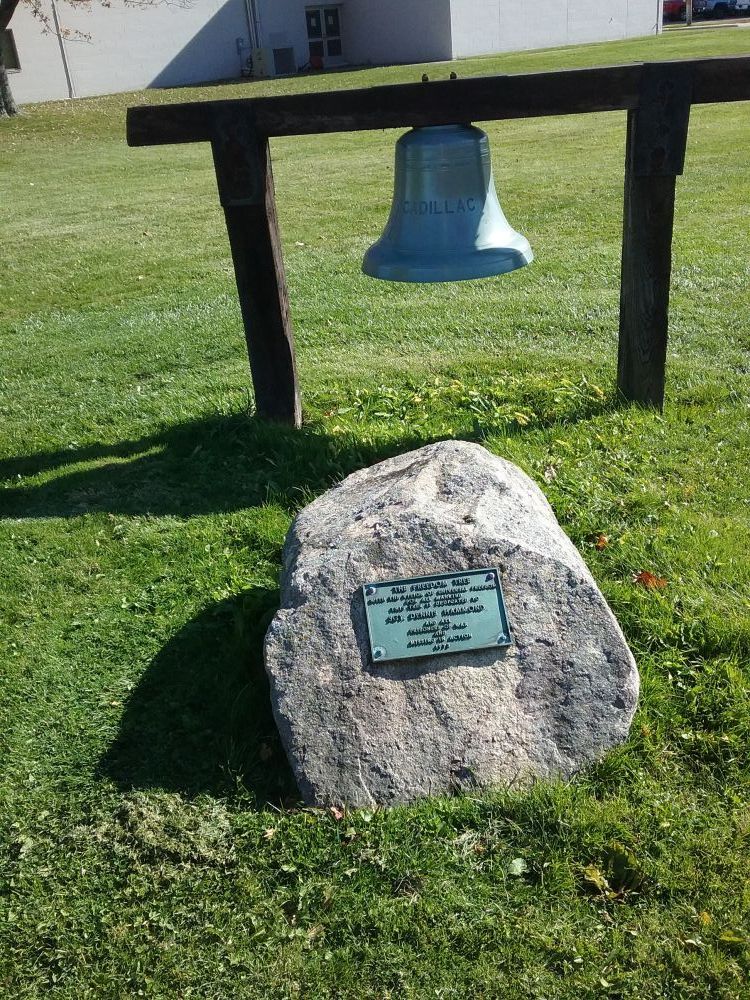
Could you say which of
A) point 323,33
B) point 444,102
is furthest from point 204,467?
point 323,33

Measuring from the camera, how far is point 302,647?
3.02 metres

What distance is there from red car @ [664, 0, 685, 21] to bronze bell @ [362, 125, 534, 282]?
6159 cm

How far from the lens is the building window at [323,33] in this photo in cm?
3600

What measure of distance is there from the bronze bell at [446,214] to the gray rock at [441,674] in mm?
1301

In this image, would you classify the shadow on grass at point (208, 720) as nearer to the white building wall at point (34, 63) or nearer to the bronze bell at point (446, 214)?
the bronze bell at point (446, 214)

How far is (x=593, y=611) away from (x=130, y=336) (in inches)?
214

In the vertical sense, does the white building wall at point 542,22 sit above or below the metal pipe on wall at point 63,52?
below

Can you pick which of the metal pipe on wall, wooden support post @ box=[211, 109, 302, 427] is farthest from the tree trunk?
wooden support post @ box=[211, 109, 302, 427]

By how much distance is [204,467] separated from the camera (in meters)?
5.05

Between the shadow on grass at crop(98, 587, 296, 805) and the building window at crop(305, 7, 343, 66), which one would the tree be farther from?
the shadow on grass at crop(98, 587, 296, 805)

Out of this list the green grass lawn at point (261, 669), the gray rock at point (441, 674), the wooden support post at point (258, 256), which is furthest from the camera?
the wooden support post at point (258, 256)

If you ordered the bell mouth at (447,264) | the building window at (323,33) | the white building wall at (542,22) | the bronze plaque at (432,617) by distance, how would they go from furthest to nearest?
the building window at (323,33) → the white building wall at (542,22) → the bell mouth at (447,264) → the bronze plaque at (432,617)

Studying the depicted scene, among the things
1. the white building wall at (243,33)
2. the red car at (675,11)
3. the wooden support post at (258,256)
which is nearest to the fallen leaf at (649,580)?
the wooden support post at (258,256)

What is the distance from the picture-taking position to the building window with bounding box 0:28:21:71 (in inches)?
1061
